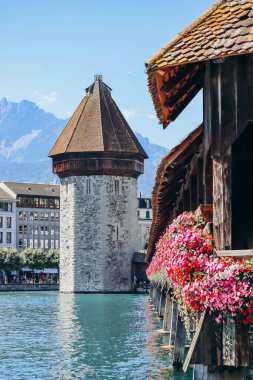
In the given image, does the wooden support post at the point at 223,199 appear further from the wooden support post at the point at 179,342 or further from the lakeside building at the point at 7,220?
the lakeside building at the point at 7,220

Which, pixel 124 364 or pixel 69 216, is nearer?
pixel 124 364

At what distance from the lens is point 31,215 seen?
12144cm

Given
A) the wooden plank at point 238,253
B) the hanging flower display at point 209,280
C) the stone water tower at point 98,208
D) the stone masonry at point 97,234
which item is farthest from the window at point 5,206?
the wooden plank at point 238,253

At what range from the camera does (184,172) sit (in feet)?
54.0

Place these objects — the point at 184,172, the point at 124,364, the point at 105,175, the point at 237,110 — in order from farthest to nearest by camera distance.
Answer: the point at 105,175 → the point at 124,364 → the point at 184,172 → the point at 237,110

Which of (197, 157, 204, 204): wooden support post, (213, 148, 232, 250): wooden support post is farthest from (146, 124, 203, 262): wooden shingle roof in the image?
(213, 148, 232, 250): wooden support post

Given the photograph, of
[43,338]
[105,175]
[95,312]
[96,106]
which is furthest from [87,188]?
[43,338]

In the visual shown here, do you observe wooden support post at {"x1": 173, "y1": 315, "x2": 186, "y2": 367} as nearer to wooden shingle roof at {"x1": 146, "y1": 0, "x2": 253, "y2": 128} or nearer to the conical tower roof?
wooden shingle roof at {"x1": 146, "y1": 0, "x2": 253, "y2": 128}

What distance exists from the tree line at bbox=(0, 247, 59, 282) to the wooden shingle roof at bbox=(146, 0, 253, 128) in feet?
294

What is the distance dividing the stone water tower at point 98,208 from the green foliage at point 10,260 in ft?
71.3

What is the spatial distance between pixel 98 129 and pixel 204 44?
69.3 metres

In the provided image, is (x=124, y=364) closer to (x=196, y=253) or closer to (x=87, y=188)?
(x=196, y=253)

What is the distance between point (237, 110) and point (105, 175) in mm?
66864

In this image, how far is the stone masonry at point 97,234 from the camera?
7500cm
